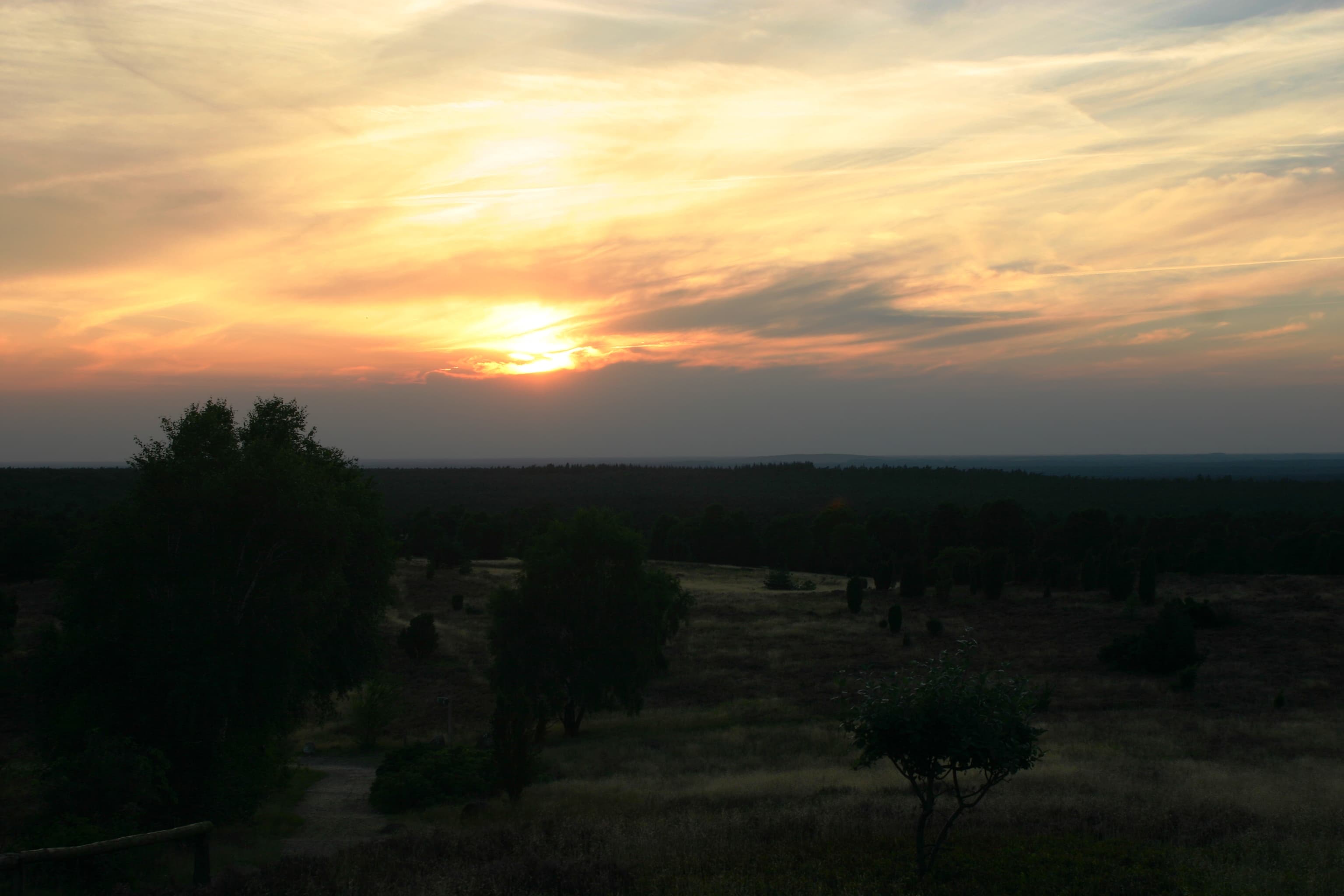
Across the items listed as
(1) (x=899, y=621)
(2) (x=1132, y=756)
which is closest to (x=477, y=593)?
(1) (x=899, y=621)

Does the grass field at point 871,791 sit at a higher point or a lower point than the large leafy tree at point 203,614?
lower

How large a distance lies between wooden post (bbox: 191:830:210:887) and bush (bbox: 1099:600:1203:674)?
37791mm

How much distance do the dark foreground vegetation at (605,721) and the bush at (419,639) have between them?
0.62ft

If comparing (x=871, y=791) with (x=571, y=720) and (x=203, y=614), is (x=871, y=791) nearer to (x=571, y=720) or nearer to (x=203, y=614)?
(x=203, y=614)

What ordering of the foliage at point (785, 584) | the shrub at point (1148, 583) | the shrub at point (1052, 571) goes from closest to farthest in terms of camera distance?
the shrub at point (1148, 583) → the shrub at point (1052, 571) → the foliage at point (785, 584)

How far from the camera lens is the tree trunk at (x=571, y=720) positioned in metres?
35.6

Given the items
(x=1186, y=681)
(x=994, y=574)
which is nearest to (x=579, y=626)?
(x=1186, y=681)

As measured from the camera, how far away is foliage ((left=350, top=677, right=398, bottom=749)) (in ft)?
112

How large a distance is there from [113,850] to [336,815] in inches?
469

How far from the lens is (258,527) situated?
2097 cm

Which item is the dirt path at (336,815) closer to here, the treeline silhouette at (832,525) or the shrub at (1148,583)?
the treeline silhouette at (832,525)

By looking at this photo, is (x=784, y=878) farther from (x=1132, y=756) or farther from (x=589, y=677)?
(x=589, y=677)

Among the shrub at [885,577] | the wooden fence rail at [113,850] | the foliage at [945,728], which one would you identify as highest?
the foliage at [945,728]

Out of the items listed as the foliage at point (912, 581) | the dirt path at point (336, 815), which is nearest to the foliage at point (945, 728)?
the dirt path at point (336, 815)
